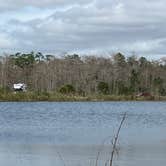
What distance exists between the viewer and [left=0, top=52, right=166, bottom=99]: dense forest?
107 metres

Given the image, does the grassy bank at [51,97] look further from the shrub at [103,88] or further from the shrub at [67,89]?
the shrub at [103,88]

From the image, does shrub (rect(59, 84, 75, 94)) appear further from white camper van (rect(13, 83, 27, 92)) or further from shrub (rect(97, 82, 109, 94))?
white camper van (rect(13, 83, 27, 92))

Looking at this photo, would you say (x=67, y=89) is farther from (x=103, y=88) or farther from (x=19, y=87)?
(x=19, y=87)

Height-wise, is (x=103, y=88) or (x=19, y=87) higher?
(x=19, y=87)

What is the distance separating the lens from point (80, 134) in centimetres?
3066

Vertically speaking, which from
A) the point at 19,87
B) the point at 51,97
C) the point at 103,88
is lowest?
the point at 51,97

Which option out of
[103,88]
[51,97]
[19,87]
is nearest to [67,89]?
[103,88]

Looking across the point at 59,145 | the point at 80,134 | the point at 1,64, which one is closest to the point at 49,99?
the point at 1,64

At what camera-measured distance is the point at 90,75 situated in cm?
11119

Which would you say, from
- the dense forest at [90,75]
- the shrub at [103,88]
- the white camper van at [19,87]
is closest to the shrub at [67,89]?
the dense forest at [90,75]

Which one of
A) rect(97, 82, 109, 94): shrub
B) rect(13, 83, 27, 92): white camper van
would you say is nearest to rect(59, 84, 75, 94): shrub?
rect(97, 82, 109, 94): shrub

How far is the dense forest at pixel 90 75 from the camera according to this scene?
10688 cm

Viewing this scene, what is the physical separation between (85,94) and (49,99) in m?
11.0

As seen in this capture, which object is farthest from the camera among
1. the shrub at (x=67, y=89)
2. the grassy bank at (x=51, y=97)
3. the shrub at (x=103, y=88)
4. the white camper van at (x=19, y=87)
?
the white camper van at (x=19, y=87)
